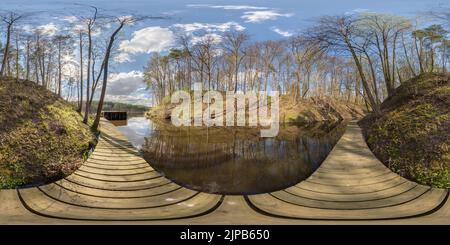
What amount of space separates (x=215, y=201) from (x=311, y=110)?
3752 cm

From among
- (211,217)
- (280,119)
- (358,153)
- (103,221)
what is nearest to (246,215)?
(211,217)

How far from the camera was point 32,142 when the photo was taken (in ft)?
20.7

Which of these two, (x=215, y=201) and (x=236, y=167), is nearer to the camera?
(x=215, y=201)

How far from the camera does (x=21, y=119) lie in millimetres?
6941

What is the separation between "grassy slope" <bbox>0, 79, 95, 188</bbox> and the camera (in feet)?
17.3

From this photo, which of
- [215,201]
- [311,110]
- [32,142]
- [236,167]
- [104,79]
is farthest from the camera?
[311,110]

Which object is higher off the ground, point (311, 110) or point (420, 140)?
point (420, 140)

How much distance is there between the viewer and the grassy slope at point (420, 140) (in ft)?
17.3

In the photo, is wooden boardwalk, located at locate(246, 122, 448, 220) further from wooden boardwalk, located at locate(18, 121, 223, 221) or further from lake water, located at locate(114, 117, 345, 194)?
lake water, located at locate(114, 117, 345, 194)

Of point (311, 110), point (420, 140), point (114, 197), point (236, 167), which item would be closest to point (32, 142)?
point (114, 197)

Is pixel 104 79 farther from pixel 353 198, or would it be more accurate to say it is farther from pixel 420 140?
pixel 420 140

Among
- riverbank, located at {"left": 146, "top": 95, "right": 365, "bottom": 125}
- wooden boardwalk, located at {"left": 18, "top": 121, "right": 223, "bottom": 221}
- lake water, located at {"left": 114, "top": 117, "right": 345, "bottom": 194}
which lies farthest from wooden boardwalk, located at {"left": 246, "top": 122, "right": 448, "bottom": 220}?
riverbank, located at {"left": 146, "top": 95, "right": 365, "bottom": 125}

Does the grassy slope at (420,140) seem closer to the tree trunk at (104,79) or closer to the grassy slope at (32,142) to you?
the grassy slope at (32,142)

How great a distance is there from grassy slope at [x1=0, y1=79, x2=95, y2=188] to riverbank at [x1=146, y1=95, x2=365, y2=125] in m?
29.3
